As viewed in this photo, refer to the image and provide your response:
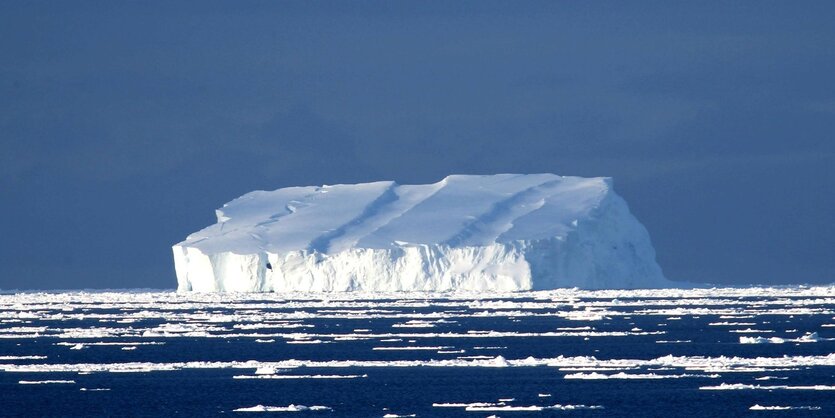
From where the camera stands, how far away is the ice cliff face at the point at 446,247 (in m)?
68.1

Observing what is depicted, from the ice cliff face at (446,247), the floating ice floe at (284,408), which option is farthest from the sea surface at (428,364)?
the ice cliff face at (446,247)

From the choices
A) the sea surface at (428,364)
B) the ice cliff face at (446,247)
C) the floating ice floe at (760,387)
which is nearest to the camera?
the sea surface at (428,364)

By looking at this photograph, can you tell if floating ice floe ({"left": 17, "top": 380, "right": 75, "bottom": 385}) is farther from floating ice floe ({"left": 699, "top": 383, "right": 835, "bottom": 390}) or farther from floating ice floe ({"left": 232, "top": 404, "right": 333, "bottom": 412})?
floating ice floe ({"left": 699, "top": 383, "right": 835, "bottom": 390})

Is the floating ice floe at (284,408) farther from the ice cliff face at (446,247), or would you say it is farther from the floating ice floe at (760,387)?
the ice cliff face at (446,247)

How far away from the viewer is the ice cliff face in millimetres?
68125

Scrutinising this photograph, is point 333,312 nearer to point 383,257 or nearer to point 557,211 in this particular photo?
point 383,257

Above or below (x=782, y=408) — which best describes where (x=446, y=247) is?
above

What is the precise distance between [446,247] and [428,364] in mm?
37667

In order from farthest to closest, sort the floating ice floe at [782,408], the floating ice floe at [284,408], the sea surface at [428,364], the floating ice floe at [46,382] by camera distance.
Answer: the floating ice floe at [46,382]
the sea surface at [428,364]
the floating ice floe at [284,408]
the floating ice floe at [782,408]

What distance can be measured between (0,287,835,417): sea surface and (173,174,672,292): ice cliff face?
13678 mm

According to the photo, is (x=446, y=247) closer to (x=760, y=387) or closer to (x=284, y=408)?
(x=760, y=387)

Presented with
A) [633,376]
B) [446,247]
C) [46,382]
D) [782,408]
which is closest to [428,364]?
[633,376]

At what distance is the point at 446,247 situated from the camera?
69.1m

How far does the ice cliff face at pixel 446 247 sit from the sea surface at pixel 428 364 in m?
13.7
